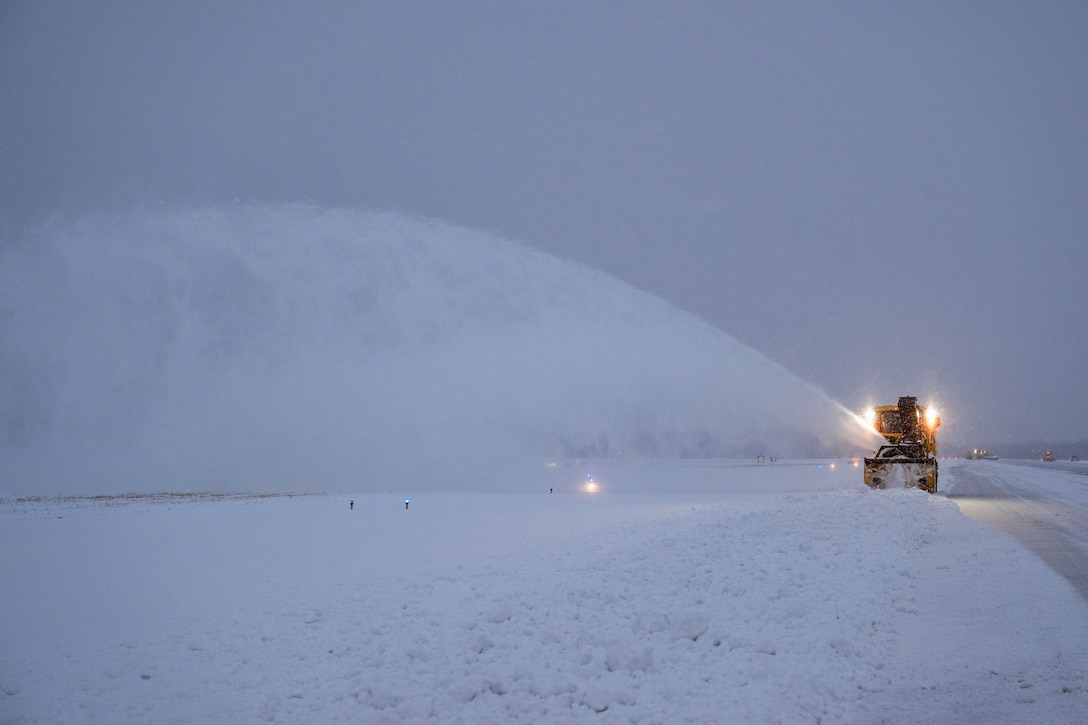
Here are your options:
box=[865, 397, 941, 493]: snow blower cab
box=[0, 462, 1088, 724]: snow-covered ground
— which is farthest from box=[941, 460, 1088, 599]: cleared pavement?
box=[865, 397, 941, 493]: snow blower cab

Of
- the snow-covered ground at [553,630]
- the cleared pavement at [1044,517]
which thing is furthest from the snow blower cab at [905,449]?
the snow-covered ground at [553,630]

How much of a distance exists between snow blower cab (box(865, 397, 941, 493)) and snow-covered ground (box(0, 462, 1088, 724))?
1301cm

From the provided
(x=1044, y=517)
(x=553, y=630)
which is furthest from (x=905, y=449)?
(x=553, y=630)

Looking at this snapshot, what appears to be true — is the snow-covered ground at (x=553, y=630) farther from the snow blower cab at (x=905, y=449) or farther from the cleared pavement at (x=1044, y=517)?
the snow blower cab at (x=905, y=449)

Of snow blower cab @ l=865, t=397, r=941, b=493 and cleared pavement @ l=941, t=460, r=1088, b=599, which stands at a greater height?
snow blower cab @ l=865, t=397, r=941, b=493

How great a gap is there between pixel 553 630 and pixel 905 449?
26429 millimetres

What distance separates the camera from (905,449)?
29438 mm

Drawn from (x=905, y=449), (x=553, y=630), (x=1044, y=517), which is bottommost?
(x=1044, y=517)

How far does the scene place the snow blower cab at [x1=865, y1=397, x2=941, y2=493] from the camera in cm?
2758

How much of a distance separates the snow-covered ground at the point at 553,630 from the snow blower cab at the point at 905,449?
13.0 m

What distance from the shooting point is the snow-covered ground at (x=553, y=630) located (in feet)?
20.1

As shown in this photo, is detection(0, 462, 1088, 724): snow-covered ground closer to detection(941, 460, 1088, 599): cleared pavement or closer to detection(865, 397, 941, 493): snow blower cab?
detection(941, 460, 1088, 599): cleared pavement

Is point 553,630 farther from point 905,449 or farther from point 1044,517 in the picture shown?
point 905,449

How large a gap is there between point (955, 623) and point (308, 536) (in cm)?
1364
